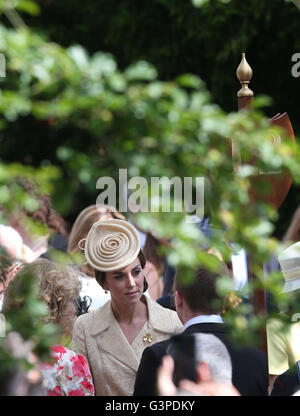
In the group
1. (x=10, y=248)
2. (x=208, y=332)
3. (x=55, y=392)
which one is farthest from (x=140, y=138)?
(x=10, y=248)

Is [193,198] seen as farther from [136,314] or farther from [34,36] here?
[136,314]

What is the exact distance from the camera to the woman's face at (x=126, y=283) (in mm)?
4004

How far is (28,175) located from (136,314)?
2.21 meters

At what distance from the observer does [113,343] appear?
3.95 m

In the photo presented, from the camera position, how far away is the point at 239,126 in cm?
205

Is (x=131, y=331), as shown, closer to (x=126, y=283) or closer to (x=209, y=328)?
(x=126, y=283)

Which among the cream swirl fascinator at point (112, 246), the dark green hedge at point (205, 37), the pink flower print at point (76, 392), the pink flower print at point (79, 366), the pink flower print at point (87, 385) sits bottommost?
the pink flower print at point (76, 392)

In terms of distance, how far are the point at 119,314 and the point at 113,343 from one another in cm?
16

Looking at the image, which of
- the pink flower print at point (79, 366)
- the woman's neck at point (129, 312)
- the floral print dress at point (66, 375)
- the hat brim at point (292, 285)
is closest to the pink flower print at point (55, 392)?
the floral print dress at point (66, 375)

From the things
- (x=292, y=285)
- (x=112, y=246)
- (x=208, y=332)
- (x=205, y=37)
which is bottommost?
(x=208, y=332)

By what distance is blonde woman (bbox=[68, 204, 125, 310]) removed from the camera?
4.63 metres

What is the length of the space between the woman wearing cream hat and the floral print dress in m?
0.41

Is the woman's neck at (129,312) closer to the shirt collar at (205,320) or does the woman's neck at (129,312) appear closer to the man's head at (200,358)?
the shirt collar at (205,320)

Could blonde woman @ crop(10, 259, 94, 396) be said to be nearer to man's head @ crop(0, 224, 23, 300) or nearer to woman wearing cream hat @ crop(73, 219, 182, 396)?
woman wearing cream hat @ crop(73, 219, 182, 396)
